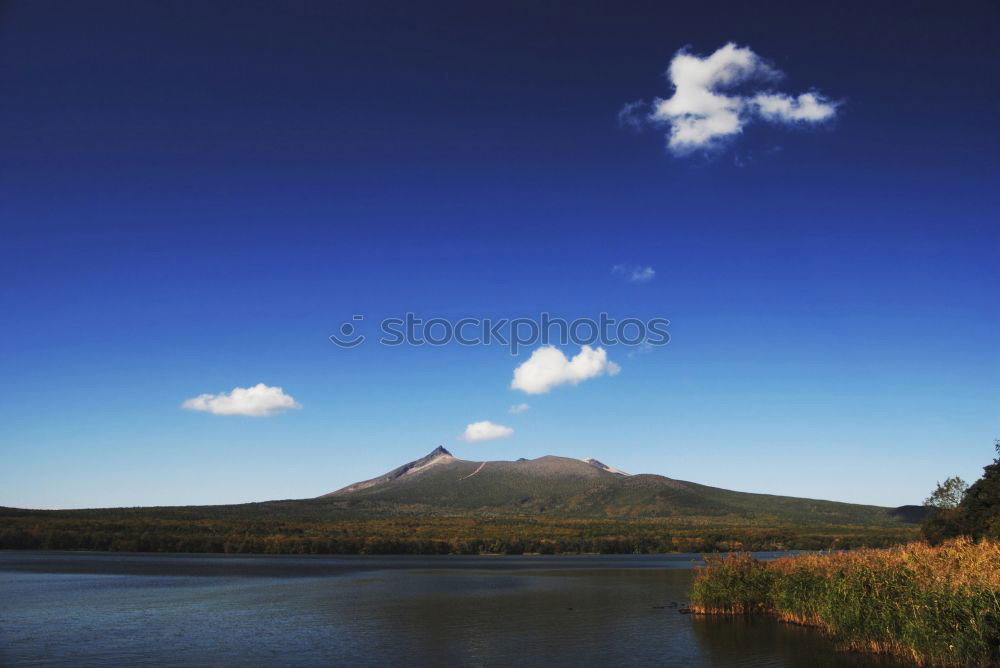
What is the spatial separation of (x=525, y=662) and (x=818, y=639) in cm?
965

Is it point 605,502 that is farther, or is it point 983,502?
point 605,502

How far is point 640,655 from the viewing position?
68.2 ft

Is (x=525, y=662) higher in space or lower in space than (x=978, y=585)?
lower

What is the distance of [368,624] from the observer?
86.7ft

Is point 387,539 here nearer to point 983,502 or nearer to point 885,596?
point 983,502

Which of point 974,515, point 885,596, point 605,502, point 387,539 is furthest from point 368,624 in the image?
point 605,502

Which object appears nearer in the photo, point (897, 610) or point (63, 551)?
point (897, 610)

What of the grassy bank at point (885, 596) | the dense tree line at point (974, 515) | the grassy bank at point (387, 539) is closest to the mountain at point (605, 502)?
the grassy bank at point (387, 539)

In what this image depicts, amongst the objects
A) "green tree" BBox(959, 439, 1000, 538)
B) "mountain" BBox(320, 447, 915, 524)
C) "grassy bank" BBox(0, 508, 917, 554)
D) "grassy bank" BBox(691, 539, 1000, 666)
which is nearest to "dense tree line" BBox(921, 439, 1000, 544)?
"green tree" BBox(959, 439, 1000, 538)

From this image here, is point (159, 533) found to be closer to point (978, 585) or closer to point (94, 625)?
point (94, 625)

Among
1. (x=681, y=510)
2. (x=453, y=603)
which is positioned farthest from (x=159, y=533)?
(x=681, y=510)

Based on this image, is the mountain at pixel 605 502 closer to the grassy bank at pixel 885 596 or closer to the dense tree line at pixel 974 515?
the dense tree line at pixel 974 515

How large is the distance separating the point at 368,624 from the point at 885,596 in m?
16.1

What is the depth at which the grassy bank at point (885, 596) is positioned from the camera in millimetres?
17172
